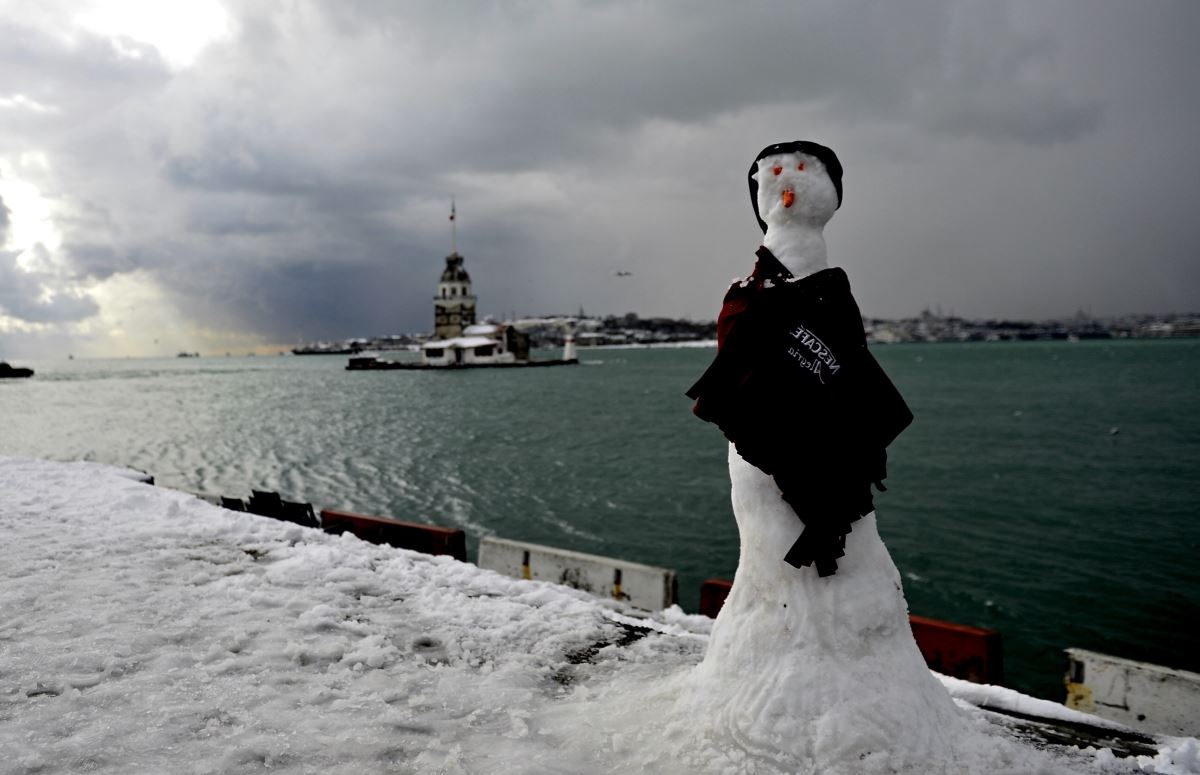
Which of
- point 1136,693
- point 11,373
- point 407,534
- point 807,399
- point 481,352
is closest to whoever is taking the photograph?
point 807,399

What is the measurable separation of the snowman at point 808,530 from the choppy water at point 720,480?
27.6ft

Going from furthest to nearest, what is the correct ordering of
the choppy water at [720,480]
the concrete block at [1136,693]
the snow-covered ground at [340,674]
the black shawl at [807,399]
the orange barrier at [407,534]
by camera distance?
the choppy water at [720,480]
the orange barrier at [407,534]
the concrete block at [1136,693]
the black shawl at [807,399]
the snow-covered ground at [340,674]

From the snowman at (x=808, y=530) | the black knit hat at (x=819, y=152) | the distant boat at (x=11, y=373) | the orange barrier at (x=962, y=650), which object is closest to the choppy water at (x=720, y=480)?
the orange barrier at (x=962, y=650)

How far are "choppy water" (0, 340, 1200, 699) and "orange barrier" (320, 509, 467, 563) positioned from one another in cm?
540

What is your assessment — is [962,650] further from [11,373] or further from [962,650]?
[11,373]

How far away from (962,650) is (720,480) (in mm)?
17534

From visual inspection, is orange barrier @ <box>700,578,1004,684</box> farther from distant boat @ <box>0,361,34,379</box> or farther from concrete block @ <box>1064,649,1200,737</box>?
distant boat @ <box>0,361,34,379</box>

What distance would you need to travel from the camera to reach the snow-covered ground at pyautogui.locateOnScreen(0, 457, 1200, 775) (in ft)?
11.8

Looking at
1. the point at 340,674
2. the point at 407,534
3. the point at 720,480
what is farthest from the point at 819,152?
the point at 720,480

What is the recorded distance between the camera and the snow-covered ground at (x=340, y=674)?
3.58 m

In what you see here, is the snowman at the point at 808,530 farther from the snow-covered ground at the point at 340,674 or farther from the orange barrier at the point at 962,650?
the orange barrier at the point at 962,650

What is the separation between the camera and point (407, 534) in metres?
9.80

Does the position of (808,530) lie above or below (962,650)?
above

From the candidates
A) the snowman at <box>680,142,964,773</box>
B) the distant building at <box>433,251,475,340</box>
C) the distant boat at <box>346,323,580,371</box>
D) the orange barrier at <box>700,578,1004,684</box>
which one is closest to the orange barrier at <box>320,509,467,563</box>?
the orange barrier at <box>700,578,1004,684</box>
